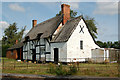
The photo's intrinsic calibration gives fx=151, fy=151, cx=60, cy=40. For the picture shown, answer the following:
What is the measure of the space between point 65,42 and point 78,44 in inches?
85.6

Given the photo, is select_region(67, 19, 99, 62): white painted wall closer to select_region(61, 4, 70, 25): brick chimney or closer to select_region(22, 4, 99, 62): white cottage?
select_region(22, 4, 99, 62): white cottage

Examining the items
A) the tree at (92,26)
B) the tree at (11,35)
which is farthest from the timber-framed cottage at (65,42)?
the tree at (11,35)

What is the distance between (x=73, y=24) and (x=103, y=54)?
6008 mm

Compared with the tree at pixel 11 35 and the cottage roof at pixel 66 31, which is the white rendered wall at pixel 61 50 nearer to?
the cottage roof at pixel 66 31

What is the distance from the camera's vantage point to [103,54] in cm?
2130

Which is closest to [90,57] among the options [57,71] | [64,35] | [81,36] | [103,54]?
[103,54]

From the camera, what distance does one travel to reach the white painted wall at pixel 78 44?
66.8 feet

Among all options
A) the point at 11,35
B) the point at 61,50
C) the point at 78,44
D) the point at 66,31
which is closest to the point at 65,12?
the point at 66,31

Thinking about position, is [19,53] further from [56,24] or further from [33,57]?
[56,24]

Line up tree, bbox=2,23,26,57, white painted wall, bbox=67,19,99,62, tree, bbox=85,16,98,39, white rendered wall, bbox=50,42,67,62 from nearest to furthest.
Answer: white rendered wall, bbox=50,42,67,62 → white painted wall, bbox=67,19,99,62 → tree, bbox=85,16,98,39 → tree, bbox=2,23,26,57

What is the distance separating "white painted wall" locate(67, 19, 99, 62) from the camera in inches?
802

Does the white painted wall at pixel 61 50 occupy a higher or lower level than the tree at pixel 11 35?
lower

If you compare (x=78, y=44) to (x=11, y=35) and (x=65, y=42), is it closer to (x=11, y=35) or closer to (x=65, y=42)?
(x=65, y=42)

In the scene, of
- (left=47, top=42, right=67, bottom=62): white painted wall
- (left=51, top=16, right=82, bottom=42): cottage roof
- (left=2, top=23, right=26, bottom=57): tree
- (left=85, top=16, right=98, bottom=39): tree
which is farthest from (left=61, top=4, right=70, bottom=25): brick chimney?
(left=2, top=23, right=26, bottom=57): tree
